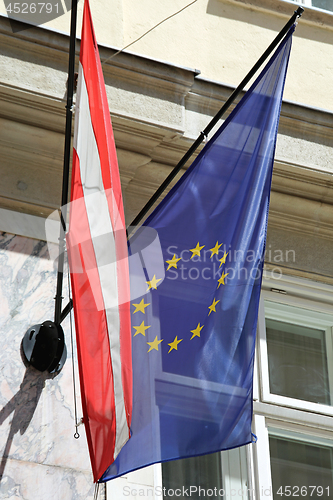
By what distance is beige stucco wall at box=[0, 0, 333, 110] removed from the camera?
539 centimetres

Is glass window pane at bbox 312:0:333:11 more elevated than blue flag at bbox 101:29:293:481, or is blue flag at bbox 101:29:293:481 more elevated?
glass window pane at bbox 312:0:333:11

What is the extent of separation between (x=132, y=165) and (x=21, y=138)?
69cm

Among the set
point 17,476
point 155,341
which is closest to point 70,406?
point 17,476

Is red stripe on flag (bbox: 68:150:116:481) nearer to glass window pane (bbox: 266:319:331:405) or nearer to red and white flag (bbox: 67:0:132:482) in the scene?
red and white flag (bbox: 67:0:132:482)

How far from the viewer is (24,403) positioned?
431cm

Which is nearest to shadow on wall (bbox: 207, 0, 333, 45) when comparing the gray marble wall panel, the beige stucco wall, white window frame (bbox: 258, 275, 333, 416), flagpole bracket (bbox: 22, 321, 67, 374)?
the beige stucco wall

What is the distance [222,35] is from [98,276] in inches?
110

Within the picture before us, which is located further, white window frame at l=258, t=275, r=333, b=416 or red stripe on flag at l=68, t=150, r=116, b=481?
white window frame at l=258, t=275, r=333, b=416

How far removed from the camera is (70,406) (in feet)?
14.4

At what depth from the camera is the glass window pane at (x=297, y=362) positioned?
17.4 feet

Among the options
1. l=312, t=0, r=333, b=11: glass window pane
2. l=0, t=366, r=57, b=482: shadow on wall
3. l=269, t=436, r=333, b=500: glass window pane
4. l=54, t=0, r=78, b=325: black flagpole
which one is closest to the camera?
l=54, t=0, r=78, b=325: black flagpole

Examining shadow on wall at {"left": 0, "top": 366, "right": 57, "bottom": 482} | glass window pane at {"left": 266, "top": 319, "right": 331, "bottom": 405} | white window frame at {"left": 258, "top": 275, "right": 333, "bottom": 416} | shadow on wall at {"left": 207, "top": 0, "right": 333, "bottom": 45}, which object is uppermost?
shadow on wall at {"left": 207, "top": 0, "right": 333, "bottom": 45}

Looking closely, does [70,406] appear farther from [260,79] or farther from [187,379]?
[260,79]

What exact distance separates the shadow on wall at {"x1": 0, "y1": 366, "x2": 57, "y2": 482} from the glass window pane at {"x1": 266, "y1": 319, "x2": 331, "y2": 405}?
5.13ft
